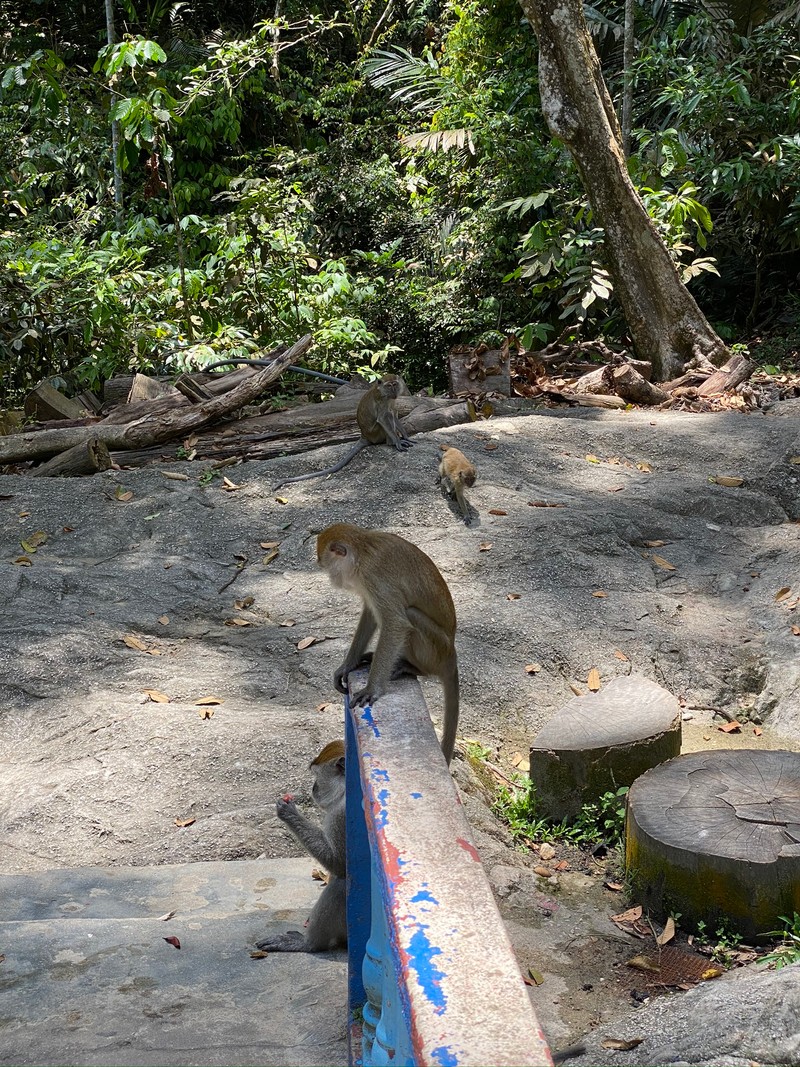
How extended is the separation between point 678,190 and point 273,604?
27.0ft

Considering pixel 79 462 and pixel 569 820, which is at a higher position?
pixel 79 462

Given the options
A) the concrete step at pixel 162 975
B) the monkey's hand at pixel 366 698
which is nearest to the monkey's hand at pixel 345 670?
the monkey's hand at pixel 366 698

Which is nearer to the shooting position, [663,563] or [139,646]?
[139,646]

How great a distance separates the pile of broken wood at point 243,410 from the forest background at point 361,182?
0.99 m

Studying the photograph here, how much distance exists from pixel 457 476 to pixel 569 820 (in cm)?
291

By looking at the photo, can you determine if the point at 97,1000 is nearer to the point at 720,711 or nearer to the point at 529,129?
the point at 720,711

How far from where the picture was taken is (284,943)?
2.99 metres

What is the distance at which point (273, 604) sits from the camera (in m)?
6.07

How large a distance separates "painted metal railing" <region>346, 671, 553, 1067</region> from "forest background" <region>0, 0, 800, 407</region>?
7964 millimetres

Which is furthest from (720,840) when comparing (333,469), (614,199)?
(614,199)

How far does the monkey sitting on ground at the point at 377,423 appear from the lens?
7750 mm

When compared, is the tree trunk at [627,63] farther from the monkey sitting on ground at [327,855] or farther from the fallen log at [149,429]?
the monkey sitting on ground at [327,855]

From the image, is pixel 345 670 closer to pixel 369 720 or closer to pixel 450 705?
pixel 450 705

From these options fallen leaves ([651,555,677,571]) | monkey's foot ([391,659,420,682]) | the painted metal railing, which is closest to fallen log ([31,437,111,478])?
fallen leaves ([651,555,677,571])
